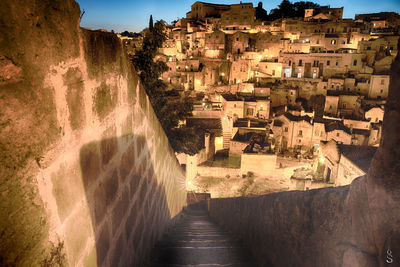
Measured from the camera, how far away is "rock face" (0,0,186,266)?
1.08 m

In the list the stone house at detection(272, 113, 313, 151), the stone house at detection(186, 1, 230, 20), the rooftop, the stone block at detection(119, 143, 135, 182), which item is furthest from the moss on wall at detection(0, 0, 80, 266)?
the stone house at detection(186, 1, 230, 20)

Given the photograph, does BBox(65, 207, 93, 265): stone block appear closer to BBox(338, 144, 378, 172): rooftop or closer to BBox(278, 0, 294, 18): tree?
BBox(338, 144, 378, 172): rooftop

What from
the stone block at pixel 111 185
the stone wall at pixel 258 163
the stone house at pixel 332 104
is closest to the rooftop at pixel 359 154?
the stone wall at pixel 258 163

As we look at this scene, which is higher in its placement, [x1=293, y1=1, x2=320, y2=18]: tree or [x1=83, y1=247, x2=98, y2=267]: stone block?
[x1=293, y1=1, x2=320, y2=18]: tree

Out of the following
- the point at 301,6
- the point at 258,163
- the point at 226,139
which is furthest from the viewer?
the point at 301,6

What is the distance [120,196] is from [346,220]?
7.45 feet

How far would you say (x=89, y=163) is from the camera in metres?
1.76

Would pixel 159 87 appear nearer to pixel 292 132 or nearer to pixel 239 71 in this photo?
pixel 292 132

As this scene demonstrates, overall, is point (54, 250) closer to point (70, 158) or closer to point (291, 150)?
point (70, 158)

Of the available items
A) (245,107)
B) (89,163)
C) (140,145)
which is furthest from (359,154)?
(89,163)

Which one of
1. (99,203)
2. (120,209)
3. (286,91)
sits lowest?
(120,209)

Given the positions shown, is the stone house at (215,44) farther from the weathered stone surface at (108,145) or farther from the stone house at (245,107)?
the weathered stone surface at (108,145)

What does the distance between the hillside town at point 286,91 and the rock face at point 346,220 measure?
13941 millimetres

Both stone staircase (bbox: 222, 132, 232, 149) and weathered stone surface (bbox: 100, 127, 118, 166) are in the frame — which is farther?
stone staircase (bbox: 222, 132, 232, 149)
